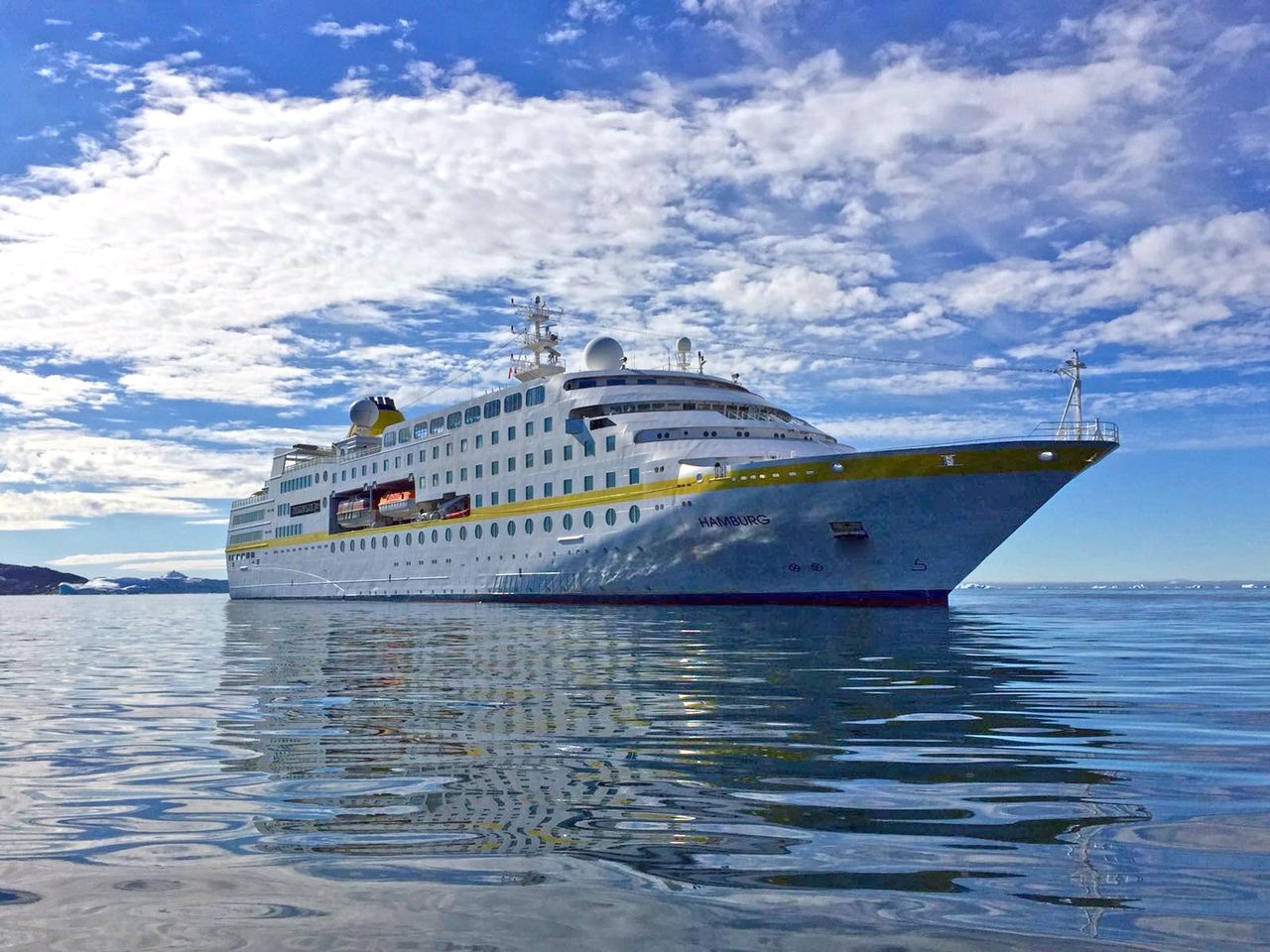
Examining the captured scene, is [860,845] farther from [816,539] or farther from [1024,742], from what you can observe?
[816,539]

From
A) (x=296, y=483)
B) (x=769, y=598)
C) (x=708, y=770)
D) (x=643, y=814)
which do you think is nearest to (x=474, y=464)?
(x=769, y=598)

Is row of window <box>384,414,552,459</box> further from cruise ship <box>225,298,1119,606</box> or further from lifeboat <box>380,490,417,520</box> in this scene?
lifeboat <box>380,490,417,520</box>

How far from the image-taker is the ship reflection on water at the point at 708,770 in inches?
147

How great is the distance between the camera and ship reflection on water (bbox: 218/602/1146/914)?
147 inches

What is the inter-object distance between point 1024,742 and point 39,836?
6151 millimetres

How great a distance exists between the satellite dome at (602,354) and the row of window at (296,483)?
85.4ft

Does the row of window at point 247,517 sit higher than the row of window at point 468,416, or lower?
lower

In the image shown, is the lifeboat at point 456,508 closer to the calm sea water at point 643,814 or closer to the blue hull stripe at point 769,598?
the blue hull stripe at point 769,598

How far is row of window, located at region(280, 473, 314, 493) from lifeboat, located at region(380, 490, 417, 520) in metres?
11.7

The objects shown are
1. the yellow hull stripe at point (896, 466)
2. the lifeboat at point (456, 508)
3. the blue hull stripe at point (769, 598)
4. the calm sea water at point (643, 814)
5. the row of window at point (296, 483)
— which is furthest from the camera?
the row of window at point (296, 483)

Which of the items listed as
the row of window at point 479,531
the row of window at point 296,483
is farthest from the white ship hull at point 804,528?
the row of window at point 296,483

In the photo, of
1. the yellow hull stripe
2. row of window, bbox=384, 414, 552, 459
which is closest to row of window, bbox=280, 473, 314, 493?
row of window, bbox=384, 414, 552, 459

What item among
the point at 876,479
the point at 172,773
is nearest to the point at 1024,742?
the point at 172,773

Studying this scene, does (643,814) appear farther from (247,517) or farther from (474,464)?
(247,517)
